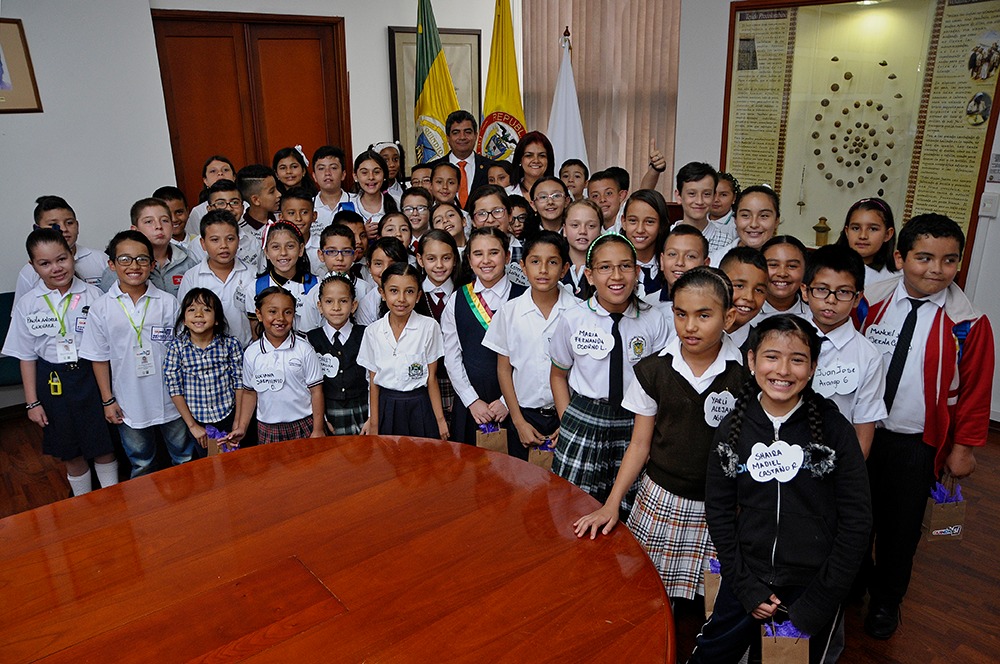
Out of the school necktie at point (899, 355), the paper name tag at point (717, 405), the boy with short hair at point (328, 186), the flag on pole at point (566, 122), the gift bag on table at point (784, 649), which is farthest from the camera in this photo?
the flag on pole at point (566, 122)

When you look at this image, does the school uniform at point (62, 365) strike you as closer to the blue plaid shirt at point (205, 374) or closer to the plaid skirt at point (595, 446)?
the blue plaid shirt at point (205, 374)

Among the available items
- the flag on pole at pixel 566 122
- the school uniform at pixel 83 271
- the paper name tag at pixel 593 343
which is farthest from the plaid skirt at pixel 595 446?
the flag on pole at pixel 566 122

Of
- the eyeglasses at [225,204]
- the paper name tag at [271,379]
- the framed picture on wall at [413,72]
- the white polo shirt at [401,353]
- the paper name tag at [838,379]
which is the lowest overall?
the paper name tag at [271,379]

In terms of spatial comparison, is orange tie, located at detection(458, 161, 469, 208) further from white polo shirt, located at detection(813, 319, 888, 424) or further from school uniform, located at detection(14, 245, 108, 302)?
white polo shirt, located at detection(813, 319, 888, 424)

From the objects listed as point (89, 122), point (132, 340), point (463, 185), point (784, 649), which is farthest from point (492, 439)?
point (89, 122)

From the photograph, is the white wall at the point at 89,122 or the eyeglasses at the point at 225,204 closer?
the eyeglasses at the point at 225,204

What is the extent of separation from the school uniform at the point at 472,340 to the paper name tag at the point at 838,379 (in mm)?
1311

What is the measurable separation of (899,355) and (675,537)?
3.29ft

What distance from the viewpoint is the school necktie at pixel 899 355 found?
7.84ft

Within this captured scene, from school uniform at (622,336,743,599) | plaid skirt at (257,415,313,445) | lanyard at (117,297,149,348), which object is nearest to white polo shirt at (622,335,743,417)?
school uniform at (622,336,743,599)

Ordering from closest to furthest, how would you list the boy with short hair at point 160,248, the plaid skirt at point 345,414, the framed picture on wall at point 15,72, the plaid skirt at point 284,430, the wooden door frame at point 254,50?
the plaid skirt at point 284,430 < the plaid skirt at point 345,414 < the boy with short hair at point 160,248 < the framed picture on wall at point 15,72 < the wooden door frame at point 254,50

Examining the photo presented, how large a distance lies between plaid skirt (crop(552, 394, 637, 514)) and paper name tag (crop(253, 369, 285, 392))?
48.6 inches

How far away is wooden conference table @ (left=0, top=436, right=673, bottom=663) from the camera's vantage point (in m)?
1.46

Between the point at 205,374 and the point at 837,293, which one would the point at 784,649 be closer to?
the point at 837,293
